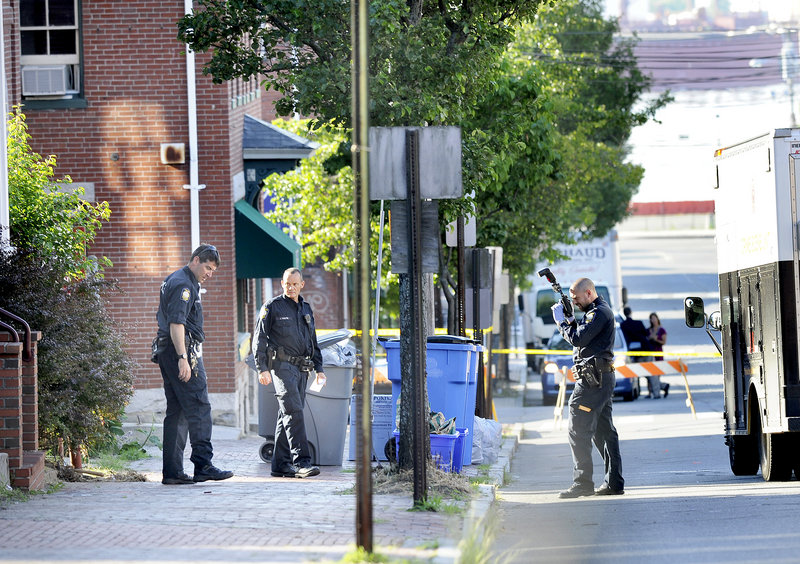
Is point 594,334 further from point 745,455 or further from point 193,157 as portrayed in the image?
point 193,157

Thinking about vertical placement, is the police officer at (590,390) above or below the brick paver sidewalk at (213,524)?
above

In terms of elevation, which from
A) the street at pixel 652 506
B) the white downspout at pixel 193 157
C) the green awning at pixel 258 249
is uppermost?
the white downspout at pixel 193 157

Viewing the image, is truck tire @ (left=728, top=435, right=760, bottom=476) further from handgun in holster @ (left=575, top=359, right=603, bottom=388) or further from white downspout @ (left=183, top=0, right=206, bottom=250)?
white downspout @ (left=183, top=0, right=206, bottom=250)

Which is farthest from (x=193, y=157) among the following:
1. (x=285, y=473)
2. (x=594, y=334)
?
(x=594, y=334)

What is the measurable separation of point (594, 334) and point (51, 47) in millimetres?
10112

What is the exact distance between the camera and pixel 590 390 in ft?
37.3

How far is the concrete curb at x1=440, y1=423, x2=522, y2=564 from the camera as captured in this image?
24.2 ft

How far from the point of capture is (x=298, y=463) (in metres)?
11.7

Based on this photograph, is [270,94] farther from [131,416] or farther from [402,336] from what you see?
[402,336]

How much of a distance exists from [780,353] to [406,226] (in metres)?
3.81

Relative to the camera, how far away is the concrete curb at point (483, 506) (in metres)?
7.38

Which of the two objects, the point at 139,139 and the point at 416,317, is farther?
the point at 139,139

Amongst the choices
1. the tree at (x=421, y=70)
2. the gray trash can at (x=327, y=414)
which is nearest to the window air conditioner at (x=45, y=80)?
the tree at (x=421, y=70)

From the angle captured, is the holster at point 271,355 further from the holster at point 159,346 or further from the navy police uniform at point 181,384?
the holster at point 159,346
